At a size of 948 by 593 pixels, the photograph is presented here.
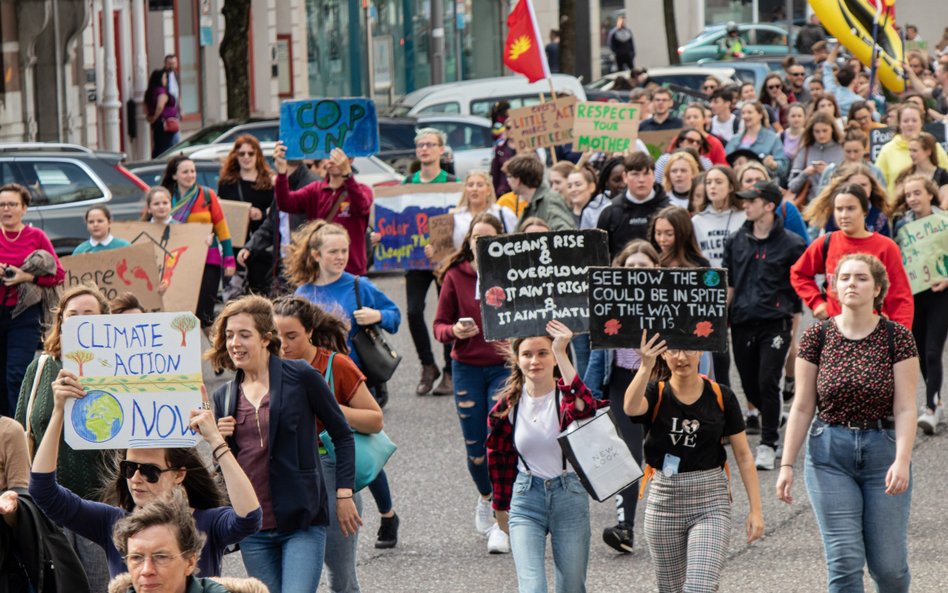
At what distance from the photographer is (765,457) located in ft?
32.6

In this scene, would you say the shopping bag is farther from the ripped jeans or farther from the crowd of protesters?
the ripped jeans

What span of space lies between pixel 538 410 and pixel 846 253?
10.6 ft

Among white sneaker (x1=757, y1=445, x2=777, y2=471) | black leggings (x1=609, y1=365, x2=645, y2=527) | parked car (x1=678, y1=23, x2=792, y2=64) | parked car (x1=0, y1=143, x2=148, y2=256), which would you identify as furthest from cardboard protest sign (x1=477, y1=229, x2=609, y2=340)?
parked car (x1=678, y1=23, x2=792, y2=64)

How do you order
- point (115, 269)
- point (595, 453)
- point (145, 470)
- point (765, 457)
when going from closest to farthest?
1. point (145, 470)
2. point (595, 453)
3. point (765, 457)
4. point (115, 269)

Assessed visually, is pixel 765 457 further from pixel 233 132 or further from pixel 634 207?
pixel 233 132

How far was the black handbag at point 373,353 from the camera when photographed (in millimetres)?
8781

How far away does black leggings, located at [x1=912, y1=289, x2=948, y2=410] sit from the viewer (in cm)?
1077

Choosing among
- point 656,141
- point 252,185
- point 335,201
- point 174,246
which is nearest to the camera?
point 335,201

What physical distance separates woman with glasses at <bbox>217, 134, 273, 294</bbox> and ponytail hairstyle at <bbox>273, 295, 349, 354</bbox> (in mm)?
6276

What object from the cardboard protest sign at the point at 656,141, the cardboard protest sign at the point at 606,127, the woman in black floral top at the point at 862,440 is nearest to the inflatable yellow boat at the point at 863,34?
the cardboard protest sign at the point at 656,141

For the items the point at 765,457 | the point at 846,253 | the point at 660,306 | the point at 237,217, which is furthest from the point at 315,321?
the point at 237,217

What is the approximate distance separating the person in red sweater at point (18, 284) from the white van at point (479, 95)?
14.5 meters

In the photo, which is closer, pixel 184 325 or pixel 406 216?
pixel 184 325

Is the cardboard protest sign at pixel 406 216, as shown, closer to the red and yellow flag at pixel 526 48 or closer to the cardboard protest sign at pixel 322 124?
the cardboard protest sign at pixel 322 124
